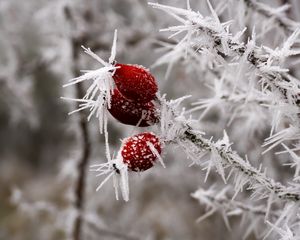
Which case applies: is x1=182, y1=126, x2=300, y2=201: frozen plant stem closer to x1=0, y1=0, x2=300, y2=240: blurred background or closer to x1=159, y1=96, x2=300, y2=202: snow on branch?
x1=159, y1=96, x2=300, y2=202: snow on branch

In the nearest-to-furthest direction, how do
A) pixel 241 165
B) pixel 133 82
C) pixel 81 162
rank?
pixel 133 82, pixel 241 165, pixel 81 162

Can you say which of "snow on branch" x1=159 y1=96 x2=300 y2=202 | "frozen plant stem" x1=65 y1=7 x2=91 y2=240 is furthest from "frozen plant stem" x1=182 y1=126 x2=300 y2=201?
"frozen plant stem" x1=65 y1=7 x2=91 y2=240

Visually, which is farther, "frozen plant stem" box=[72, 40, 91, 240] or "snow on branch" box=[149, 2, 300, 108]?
"frozen plant stem" box=[72, 40, 91, 240]

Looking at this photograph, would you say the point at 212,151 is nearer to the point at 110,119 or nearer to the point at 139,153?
the point at 139,153

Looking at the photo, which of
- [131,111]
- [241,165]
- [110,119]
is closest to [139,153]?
[131,111]

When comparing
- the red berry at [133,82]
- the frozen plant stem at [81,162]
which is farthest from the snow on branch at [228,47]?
the frozen plant stem at [81,162]

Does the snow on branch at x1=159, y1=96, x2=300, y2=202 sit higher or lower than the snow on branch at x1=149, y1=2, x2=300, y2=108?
lower

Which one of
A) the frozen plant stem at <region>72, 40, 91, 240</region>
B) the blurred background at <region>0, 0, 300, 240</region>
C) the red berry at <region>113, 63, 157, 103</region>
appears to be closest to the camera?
the red berry at <region>113, 63, 157, 103</region>
